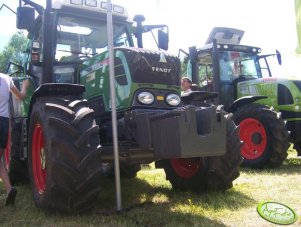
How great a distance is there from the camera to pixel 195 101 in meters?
5.49

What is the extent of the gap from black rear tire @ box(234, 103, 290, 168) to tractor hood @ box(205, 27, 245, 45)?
203 centimetres

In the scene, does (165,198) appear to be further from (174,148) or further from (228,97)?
(228,97)

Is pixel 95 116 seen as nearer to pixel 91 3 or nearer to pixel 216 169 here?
pixel 91 3

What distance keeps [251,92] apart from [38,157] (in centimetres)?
553

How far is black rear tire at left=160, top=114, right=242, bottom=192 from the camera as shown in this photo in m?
4.99

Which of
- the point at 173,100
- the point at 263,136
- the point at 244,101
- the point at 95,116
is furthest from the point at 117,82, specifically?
the point at 244,101

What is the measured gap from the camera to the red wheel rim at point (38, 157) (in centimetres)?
441

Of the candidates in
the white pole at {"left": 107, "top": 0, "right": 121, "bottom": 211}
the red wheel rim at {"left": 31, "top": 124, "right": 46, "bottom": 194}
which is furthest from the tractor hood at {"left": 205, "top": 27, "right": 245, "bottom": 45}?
the red wheel rim at {"left": 31, "top": 124, "right": 46, "bottom": 194}

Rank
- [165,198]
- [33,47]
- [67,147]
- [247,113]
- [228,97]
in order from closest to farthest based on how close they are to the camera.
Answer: [67,147] → [165,198] → [33,47] → [247,113] → [228,97]

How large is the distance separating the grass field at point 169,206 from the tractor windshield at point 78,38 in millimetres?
1799

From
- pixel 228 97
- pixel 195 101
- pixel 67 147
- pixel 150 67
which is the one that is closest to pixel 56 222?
pixel 67 147

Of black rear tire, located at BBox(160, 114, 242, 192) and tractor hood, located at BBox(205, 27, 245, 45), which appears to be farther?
tractor hood, located at BBox(205, 27, 245, 45)

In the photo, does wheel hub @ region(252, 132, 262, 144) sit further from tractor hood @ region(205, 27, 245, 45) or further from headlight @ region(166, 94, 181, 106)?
headlight @ region(166, 94, 181, 106)

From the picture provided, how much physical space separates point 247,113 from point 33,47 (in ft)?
14.0
